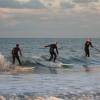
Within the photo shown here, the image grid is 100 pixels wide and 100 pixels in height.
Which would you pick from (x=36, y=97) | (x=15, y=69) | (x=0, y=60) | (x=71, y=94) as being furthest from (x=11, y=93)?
(x=0, y=60)

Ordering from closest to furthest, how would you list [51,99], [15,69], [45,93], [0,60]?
[51,99] < [45,93] < [15,69] < [0,60]

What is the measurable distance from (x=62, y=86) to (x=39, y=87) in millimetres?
1096

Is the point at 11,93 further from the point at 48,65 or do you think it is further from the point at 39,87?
the point at 48,65

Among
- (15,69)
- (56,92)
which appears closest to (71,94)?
(56,92)

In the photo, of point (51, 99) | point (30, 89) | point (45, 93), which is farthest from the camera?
point (30, 89)

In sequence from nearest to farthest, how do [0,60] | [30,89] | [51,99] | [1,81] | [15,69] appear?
[51,99]
[30,89]
[1,81]
[15,69]
[0,60]

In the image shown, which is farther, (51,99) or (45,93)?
(45,93)

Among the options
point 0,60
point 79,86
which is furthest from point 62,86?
point 0,60

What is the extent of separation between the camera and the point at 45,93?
17906 millimetres

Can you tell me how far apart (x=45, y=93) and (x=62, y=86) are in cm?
244

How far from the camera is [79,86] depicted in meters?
20.3

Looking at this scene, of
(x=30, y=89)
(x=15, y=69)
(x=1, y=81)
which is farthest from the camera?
(x=15, y=69)

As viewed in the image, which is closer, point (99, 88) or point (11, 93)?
point (11, 93)

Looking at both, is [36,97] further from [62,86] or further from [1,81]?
[1,81]
